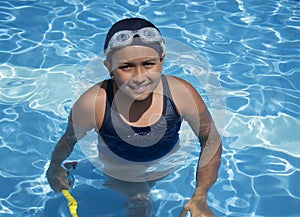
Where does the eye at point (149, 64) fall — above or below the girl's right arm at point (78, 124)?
above

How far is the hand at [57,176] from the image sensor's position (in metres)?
3.29

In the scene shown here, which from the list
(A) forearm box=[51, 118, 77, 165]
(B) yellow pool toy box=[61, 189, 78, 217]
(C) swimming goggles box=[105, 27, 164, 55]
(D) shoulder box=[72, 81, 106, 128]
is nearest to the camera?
(C) swimming goggles box=[105, 27, 164, 55]

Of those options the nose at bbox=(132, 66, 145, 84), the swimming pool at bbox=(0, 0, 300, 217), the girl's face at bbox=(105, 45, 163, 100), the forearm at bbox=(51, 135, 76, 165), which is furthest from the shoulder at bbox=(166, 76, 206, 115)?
the swimming pool at bbox=(0, 0, 300, 217)

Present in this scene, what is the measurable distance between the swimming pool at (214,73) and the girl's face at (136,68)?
1266 mm

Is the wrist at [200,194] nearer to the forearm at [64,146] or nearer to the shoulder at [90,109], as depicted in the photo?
the shoulder at [90,109]

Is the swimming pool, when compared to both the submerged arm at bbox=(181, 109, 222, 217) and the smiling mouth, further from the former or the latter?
the smiling mouth

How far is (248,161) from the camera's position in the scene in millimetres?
4309

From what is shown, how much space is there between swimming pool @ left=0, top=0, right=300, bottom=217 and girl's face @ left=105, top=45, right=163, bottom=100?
1.27m

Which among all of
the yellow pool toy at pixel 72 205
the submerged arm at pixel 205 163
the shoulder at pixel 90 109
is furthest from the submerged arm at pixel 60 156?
the submerged arm at pixel 205 163

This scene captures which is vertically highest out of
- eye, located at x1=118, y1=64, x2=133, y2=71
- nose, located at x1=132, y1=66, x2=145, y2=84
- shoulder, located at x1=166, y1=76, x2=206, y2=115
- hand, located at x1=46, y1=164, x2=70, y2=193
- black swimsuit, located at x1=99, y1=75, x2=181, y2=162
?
eye, located at x1=118, y1=64, x2=133, y2=71

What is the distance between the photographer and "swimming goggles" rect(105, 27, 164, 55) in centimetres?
285

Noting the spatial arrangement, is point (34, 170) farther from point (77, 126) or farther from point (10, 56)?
point (10, 56)

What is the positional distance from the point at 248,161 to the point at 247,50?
177cm

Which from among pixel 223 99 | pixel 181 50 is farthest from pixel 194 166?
pixel 181 50
